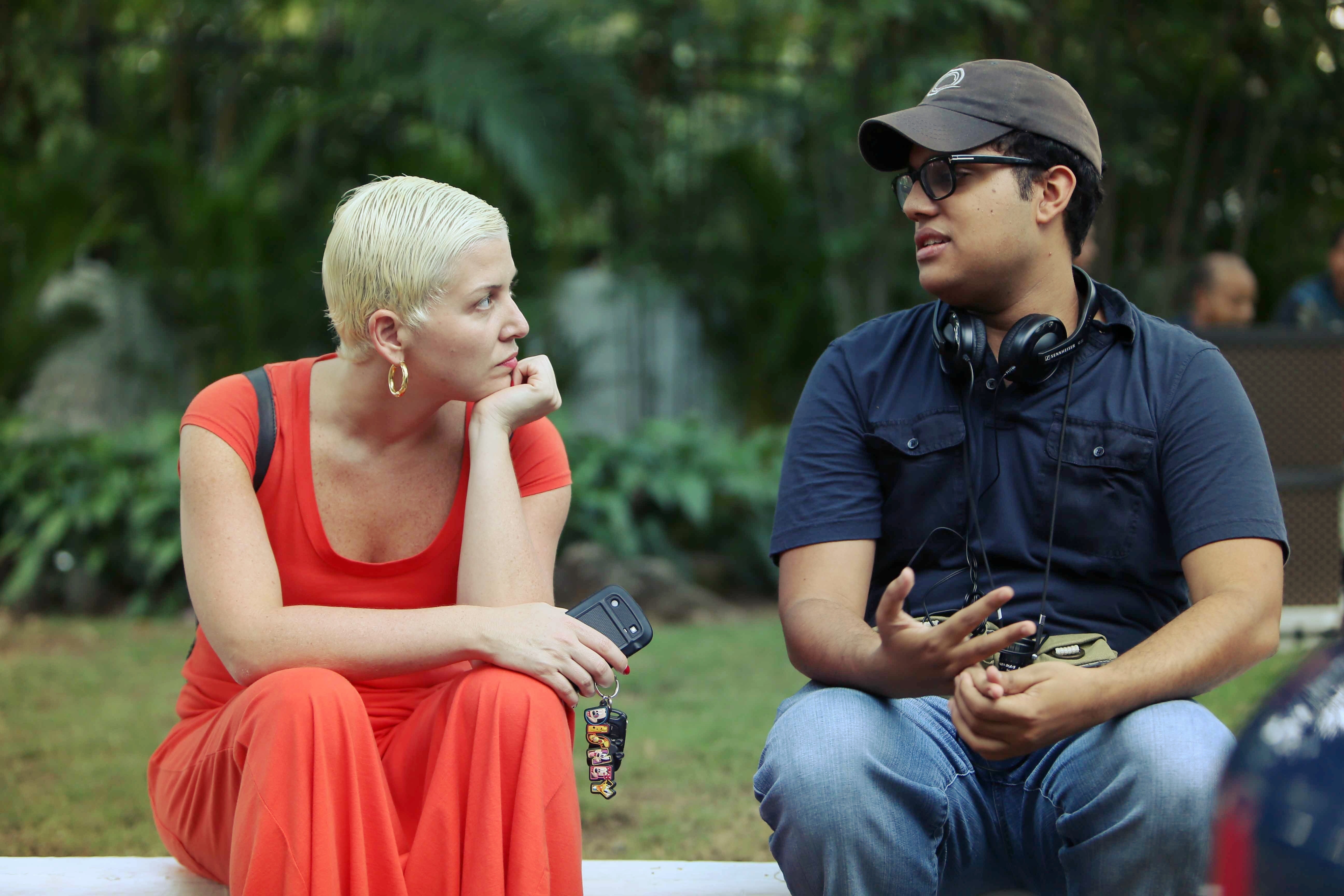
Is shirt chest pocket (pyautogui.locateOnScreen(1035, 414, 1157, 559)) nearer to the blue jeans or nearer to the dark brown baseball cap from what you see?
the blue jeans

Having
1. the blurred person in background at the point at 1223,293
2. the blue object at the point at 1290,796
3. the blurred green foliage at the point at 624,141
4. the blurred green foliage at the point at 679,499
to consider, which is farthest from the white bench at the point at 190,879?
A: the blurred green foliage at the point at 624,141

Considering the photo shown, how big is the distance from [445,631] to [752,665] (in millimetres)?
3687

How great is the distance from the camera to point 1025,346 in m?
2.45

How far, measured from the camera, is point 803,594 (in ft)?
8.21

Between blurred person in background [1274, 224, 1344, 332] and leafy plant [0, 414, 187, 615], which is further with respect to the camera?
leafy plant [0, 414, 187, 615]

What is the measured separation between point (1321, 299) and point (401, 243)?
19.3 ft

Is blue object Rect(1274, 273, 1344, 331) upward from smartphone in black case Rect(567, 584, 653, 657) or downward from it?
upward

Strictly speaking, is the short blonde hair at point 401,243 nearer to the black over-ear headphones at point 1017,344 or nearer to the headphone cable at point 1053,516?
the black over-ear headphones at point 1017,344

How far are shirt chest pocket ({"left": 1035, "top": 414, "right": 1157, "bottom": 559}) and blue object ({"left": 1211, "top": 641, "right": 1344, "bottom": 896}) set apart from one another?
4.11ft

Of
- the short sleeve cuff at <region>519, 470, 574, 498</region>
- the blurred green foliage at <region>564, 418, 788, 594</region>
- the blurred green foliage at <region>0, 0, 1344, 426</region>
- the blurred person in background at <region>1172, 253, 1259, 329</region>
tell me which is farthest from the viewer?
the blurred green foliage at <region>0, 0, 1344, 426</region>

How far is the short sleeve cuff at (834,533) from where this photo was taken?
8.32ft

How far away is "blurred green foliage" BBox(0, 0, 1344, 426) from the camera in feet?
25.7

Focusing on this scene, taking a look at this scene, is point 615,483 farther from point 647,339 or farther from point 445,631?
point 445,631

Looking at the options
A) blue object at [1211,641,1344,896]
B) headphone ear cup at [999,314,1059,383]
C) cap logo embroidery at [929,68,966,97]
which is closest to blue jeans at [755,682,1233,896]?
headphone ear cup at [999,314,1059,383]
